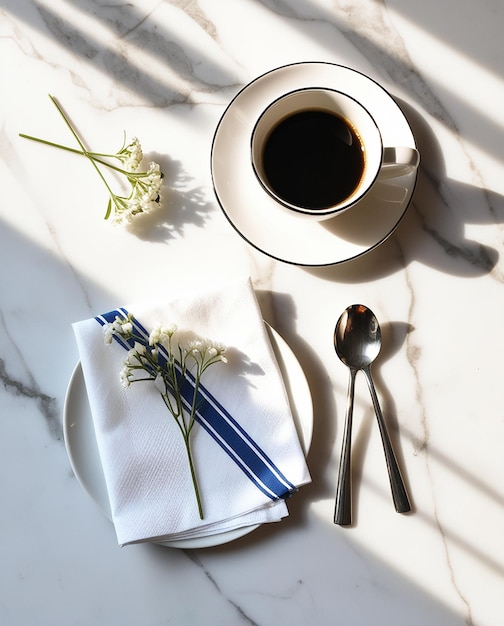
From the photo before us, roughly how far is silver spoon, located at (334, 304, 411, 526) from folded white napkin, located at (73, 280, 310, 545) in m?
0.07

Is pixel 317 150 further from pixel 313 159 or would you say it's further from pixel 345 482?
pixel 345 482

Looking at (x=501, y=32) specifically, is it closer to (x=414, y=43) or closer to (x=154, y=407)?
(x=414, y=43)

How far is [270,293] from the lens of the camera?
3.43 feet

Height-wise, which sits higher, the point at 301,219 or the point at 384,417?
the point at 301,219

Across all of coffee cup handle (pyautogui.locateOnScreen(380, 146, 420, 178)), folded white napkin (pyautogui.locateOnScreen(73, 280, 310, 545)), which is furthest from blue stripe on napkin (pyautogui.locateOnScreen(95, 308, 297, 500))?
coffee cup handle (pyautogui.locateOnScreen(380, 146, 420, 178))

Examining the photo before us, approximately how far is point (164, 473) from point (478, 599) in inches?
19.3

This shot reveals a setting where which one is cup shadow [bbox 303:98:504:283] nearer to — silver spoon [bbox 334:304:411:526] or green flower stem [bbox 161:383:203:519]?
silver spoon [bbox 334:304:411:526]

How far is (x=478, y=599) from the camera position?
1017 mm

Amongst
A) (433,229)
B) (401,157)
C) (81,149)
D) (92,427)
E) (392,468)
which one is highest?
(401,157)

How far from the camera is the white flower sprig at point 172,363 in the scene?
957 millimetres

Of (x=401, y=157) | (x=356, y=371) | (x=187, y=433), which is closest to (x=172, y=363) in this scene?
(x=187, y=433)

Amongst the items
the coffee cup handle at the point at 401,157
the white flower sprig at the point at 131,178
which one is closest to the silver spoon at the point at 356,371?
the coffee cup handle at the point at 401,157

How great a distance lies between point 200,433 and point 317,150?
16.8 inches

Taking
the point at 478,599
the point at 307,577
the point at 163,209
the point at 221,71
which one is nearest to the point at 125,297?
the point at 163,209
